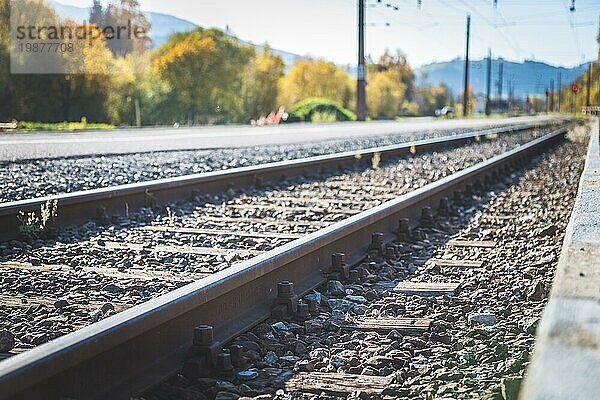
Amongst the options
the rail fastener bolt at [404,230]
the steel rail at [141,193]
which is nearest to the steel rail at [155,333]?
the rail fastener bolt at [404,230]

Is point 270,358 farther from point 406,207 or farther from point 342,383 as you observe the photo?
point 406,207

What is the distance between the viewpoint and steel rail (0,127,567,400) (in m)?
2.46

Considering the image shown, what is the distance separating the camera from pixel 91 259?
5.20m

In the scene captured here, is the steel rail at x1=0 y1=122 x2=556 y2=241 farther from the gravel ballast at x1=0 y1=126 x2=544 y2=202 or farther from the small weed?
the gravel ballast at x1=0 y1=126 x2=544 y2=202

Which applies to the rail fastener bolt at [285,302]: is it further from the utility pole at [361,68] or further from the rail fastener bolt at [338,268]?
the utility pole at [361,68]

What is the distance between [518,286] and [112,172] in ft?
21.3

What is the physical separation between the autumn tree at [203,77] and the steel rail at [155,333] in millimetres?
48850

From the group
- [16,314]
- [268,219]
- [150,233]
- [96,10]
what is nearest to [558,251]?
[268,219]

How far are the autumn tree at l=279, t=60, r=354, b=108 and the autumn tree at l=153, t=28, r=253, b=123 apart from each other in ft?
49.8

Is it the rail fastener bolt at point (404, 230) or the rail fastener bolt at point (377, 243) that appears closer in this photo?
the rail fastener bolt at point (377, 243)

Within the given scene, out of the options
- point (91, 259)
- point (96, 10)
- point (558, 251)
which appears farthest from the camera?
point (96, 10)

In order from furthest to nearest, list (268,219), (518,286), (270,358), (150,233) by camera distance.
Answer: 1. (268,219)
2. (150,233)
3. (518,286)
4. (270,358)

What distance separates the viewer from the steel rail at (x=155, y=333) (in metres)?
2.46

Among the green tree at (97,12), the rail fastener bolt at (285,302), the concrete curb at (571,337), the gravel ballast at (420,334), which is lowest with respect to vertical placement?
the gravel ballast at (420,334)
